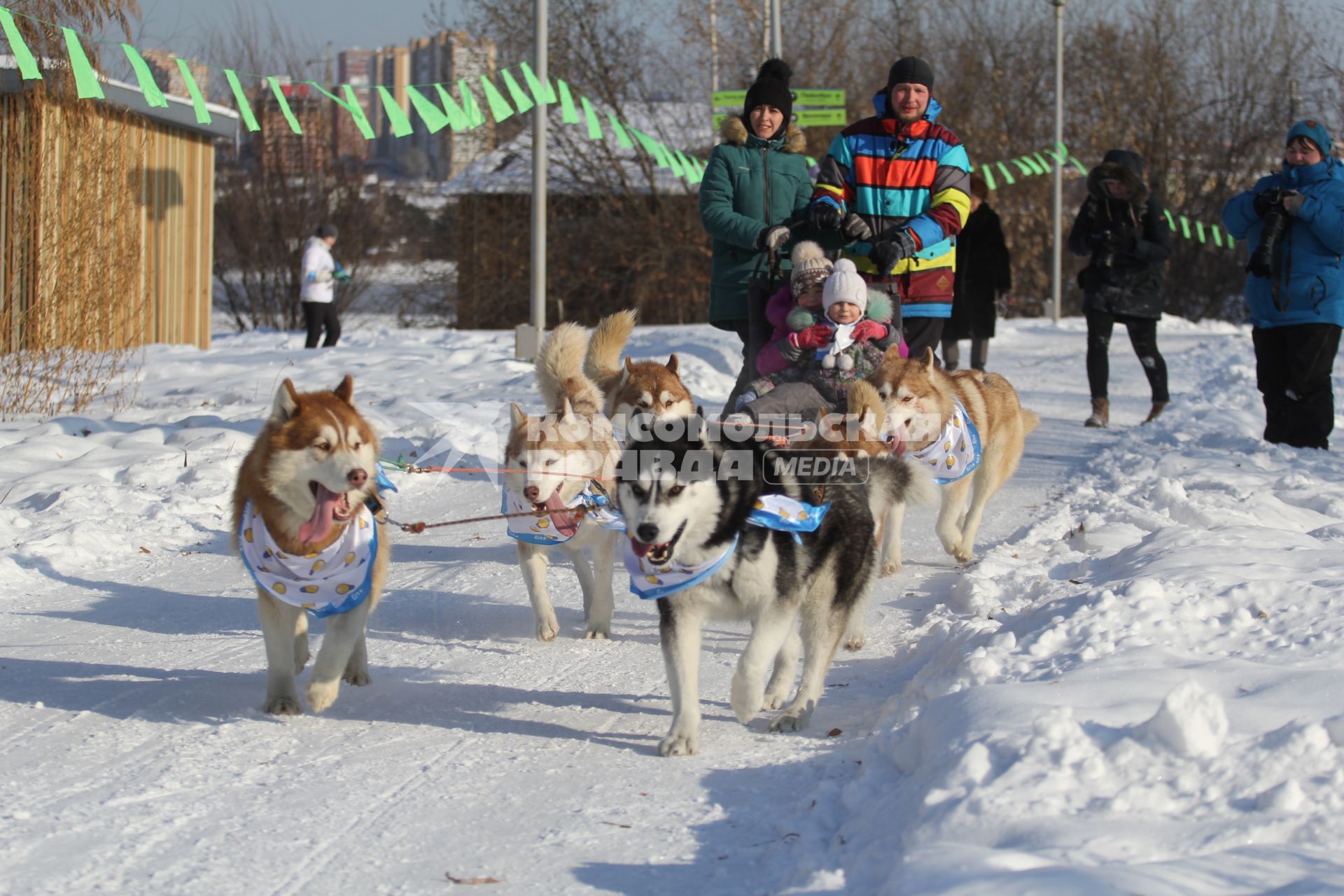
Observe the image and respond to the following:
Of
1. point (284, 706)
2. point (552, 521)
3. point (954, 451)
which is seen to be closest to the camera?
point (284, 706)

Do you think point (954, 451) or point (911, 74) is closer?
point (954, 451)

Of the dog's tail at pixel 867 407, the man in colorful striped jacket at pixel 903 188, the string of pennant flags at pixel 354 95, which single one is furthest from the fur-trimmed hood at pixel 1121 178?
the dog's tail at pixel 867 407

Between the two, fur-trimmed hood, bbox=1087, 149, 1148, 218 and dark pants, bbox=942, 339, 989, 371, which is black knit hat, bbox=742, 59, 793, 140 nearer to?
fur-trimmed hood, bbox=1087, 149, 1148, 218

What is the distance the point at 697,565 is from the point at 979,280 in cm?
838

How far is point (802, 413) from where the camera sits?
5.16m

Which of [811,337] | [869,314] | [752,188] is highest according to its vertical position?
[752,188]

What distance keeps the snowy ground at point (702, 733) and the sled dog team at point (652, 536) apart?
0.57ft

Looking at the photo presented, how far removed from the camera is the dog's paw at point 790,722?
3.47 m

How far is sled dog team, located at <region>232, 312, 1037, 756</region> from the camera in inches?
129

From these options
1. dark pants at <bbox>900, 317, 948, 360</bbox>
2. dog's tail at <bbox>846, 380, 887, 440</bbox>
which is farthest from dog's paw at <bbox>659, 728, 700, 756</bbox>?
dark pants at <bbox>900, 317, 948, 360</bbox>

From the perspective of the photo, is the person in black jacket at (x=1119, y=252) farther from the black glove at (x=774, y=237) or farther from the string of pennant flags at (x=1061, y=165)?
the string of pennant flags at (x=1061, y=165)

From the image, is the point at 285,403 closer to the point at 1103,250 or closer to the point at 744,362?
the point at 744,362

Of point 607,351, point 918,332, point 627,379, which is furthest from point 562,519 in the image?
point 918,332

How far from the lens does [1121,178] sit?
8.99m
